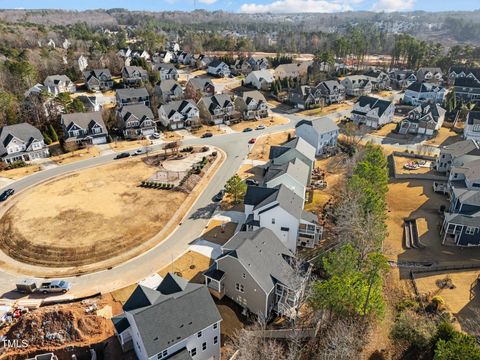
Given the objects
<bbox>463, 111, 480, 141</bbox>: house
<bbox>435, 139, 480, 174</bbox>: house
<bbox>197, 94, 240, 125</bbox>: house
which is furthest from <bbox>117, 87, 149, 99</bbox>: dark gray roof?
<bbox>463, 111, 480, 141</bbox>: house

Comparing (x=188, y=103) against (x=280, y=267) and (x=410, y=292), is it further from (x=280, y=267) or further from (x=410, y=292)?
(x=410, y=292)

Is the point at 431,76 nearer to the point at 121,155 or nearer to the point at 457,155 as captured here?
the point at 457,155

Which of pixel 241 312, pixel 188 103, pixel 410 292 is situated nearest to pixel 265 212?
pixel 241 312

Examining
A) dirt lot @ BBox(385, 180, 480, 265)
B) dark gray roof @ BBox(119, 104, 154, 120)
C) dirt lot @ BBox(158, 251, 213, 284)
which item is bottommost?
dirt lot @ BBox(385, 180, 480, 265)

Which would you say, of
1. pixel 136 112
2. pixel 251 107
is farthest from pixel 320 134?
pixel 136 112

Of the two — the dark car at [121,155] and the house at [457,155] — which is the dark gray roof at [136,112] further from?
the house at [457,155]

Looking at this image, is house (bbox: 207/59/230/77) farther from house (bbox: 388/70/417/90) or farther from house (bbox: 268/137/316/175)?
house (bbox: 268/137/316/175)
